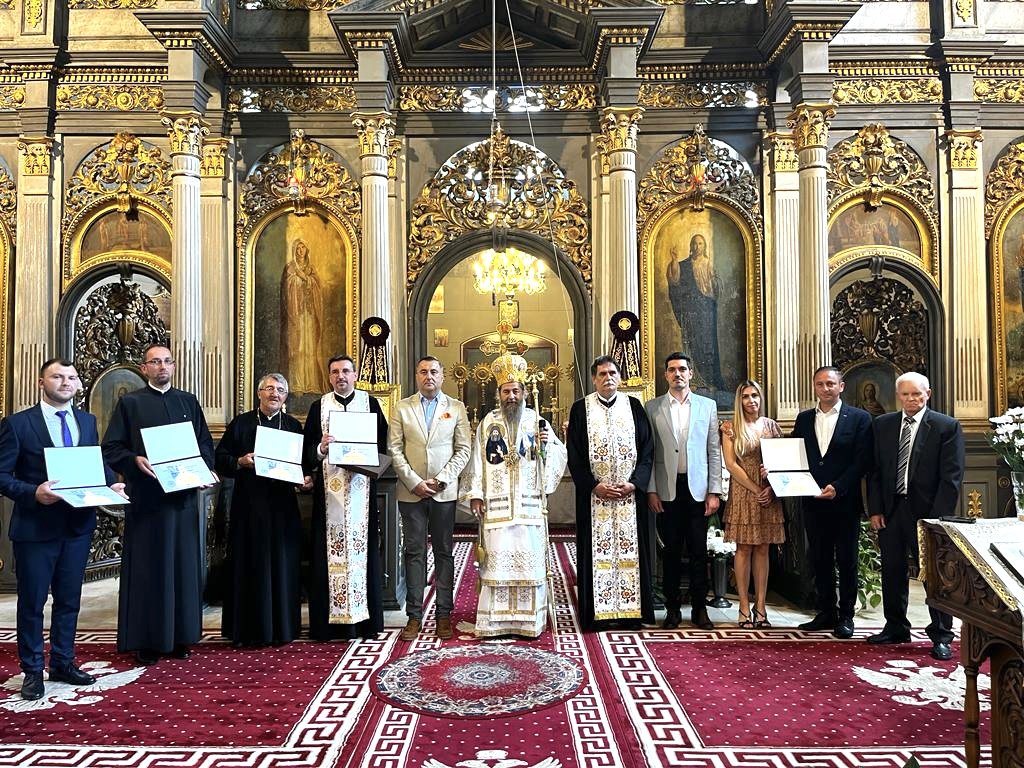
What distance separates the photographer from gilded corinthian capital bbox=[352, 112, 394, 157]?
359 inches

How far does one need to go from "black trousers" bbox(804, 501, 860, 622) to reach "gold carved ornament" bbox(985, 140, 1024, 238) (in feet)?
18.7

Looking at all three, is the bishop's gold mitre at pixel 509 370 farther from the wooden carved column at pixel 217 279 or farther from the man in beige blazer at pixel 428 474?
the wooden carved column at pixel 217 279

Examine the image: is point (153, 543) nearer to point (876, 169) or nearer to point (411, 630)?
point (411, 630)

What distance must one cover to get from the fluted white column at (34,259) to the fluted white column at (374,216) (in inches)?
145

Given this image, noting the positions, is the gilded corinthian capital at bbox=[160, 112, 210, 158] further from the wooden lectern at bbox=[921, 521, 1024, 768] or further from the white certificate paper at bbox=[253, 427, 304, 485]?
the wooden lectern at bbox=[921, 521, 1024, 768]

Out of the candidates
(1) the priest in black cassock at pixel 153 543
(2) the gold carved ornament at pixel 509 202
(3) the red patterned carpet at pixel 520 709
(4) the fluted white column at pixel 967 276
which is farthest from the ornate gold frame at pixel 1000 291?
(1) the priest in black cassock at pixel 153 543

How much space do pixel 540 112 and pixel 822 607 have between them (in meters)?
6.71

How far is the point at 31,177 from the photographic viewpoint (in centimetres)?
945

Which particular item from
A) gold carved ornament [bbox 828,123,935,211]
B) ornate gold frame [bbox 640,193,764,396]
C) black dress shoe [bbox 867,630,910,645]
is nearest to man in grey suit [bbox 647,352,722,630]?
black dress shoe [bbox 867,630,910,645]

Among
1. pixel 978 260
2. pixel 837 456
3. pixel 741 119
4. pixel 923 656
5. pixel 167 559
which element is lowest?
pixel 923 656

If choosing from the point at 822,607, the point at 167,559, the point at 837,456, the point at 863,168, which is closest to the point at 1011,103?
the point at 863,168

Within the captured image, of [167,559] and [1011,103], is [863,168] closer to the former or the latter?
[1011,103]

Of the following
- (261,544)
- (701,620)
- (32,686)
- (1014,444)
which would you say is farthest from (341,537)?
(1014,444)

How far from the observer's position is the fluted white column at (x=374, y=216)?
9.06 metres
